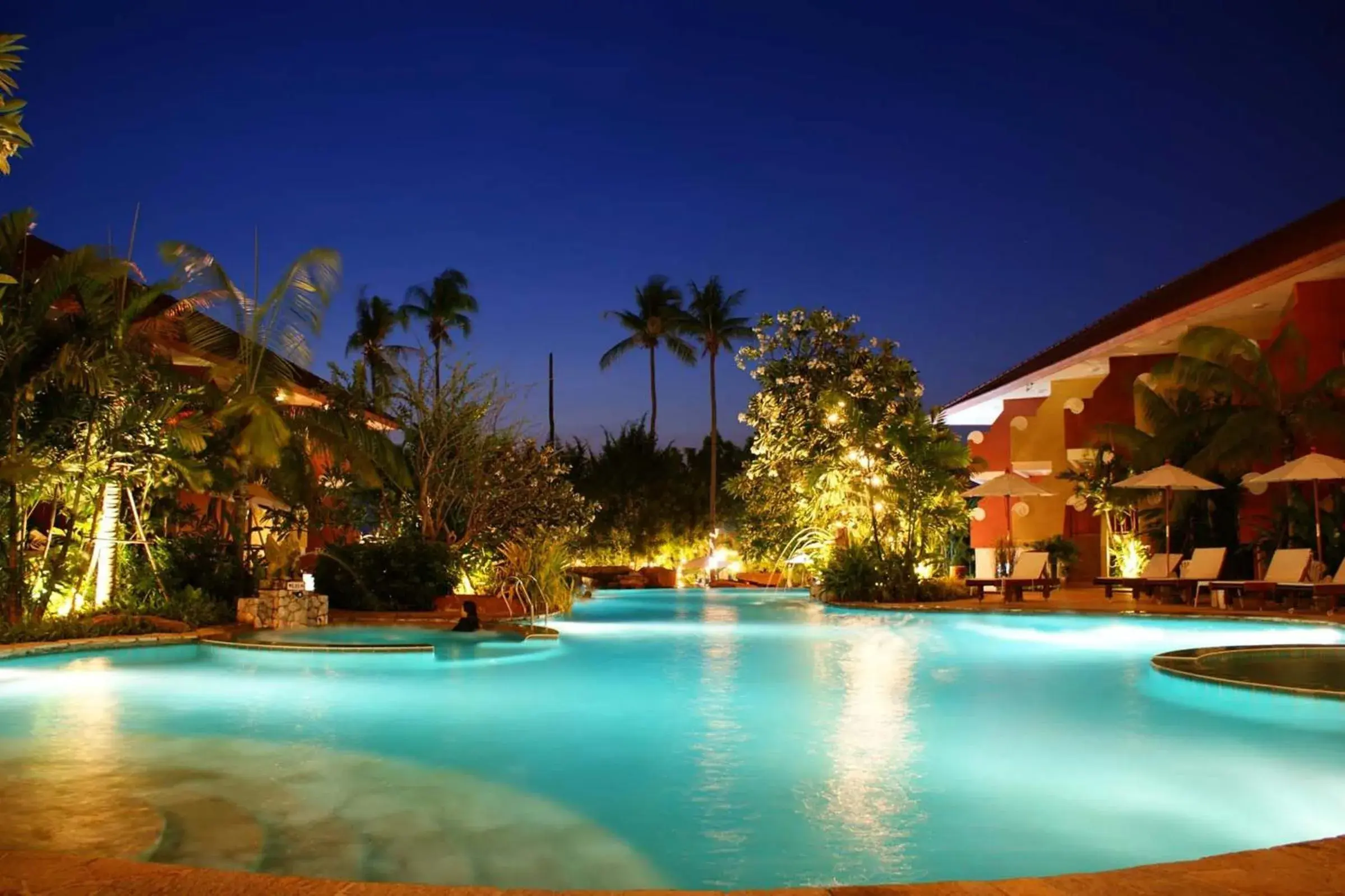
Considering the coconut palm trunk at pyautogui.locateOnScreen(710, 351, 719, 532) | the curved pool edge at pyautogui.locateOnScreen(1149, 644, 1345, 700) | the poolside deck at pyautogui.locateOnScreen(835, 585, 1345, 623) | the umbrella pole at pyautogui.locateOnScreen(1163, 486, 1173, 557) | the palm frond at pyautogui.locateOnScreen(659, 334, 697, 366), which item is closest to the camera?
the curved pool edge at pyautogui.locateOnScreen(1149, 644, 1345, 700)

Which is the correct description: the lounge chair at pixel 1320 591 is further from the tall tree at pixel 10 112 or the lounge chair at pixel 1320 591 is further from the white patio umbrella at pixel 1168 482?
the tall tree at pixel 10 112

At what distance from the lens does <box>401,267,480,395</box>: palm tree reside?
4291cm

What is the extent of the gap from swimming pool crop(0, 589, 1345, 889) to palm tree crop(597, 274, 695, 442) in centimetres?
2717

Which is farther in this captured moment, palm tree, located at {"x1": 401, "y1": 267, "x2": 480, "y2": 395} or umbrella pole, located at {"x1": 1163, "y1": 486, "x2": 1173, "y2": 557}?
palm tree, located at {"x1": 401, "y1": 267, "x2": 480, "y2": 395}

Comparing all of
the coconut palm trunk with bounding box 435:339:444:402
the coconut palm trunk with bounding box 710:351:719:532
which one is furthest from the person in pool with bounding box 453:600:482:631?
the coconut palm trunk with bounding box 710:351:719:532

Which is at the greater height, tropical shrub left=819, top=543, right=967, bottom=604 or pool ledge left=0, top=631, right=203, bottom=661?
tropical shrub left=819, top=543, right=967, bottom=604

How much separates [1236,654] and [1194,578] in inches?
275

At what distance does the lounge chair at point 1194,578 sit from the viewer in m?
16.4

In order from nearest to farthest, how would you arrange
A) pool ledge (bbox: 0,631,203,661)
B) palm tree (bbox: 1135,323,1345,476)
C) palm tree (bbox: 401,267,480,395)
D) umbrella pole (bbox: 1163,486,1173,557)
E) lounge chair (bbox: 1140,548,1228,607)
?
pool ledge (bbox: 0,631,203,661) → palm tree (bbox: 1135,323,1345,476) → lounge chair (bbox: 1140,548,1228,607) → umbrella pole (bbox: 1163,486,1173,557) → palm tree (bbox: 401,267,480,395)

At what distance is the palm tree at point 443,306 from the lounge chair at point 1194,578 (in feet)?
102

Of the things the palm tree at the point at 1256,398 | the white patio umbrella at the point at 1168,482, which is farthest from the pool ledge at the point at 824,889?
the palm tree at the point at 1256,398

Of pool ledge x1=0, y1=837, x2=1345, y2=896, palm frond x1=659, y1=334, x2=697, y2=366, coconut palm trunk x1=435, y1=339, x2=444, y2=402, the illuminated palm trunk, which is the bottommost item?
pool ledge x1=0, y1=837, x2=1345, y2=896

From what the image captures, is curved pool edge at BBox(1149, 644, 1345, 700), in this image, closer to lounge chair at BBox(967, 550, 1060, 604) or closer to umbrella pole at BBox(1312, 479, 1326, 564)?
umbrella pole at BBox(1312, 479, 1326, 564)

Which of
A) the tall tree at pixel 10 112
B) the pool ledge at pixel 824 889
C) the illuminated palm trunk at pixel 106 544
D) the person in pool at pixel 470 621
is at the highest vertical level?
the tall tree at pixel 10 112
